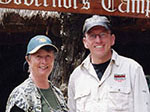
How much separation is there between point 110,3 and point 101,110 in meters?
1.11

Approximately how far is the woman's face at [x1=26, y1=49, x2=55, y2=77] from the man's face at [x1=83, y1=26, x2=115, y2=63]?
376mm

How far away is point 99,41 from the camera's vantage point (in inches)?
95.7

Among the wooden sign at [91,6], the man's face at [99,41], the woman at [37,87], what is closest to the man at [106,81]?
the man's face at [99,41]

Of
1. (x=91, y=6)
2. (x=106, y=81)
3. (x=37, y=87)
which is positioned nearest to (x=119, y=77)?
(x=106, y=81)

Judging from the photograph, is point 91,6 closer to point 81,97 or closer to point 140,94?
point 81,97

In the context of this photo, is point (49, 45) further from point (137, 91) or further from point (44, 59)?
point (137, 91)

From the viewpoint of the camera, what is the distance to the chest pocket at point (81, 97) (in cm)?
249

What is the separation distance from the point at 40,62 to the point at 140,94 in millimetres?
778

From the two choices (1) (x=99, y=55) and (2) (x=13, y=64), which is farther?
(2) (x=13, y=64)

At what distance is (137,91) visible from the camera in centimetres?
238

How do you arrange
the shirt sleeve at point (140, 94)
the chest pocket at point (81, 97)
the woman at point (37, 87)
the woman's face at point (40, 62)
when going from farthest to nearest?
the chest pocket at point (81, 97) → the shirt sleeve at point (140, 94) → the woman's face at point (40, 62) → the woman at point (37, 87)

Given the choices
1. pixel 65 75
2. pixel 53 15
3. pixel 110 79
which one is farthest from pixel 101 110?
pixel 53 15

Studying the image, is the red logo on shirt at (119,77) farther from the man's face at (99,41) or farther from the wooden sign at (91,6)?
the wooden sign at (91,6)

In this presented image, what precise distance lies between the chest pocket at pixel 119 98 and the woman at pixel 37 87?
1.25ft
